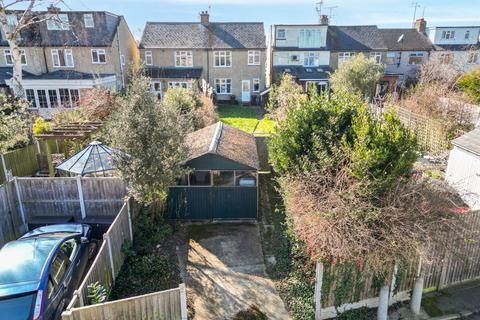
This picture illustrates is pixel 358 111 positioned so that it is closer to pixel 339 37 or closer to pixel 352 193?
pixel 352 193

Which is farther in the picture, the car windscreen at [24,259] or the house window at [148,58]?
the house window at [148,58]

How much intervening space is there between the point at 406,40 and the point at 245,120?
2613cm

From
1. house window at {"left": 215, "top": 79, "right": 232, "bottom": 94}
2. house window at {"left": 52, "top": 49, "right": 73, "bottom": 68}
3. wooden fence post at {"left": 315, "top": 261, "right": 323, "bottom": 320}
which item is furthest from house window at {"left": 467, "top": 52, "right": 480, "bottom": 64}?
house window at {"left": 52, "top": 49, "right": 73, "bottom": 68}

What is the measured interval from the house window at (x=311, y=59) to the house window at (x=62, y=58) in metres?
24.0

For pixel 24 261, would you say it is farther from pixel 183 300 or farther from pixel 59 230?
pixel 183 300

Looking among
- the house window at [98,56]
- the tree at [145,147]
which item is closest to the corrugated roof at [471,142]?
the tree at [145,147]

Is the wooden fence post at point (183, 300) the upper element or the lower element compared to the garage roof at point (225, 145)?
lower

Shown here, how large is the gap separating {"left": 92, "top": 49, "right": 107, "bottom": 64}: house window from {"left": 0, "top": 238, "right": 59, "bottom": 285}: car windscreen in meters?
27.8

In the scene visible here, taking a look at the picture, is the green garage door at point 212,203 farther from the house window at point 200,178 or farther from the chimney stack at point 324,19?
the chimney stack at point 324,19

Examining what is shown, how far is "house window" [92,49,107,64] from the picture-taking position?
31.6 m

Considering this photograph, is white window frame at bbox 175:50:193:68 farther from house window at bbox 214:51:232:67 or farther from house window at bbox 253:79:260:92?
house window at bbox 253:79:260:92

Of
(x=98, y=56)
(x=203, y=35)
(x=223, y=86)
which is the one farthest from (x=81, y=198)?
(x=203, y=35)

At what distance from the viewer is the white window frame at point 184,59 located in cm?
3491

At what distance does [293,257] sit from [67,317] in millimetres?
5699
